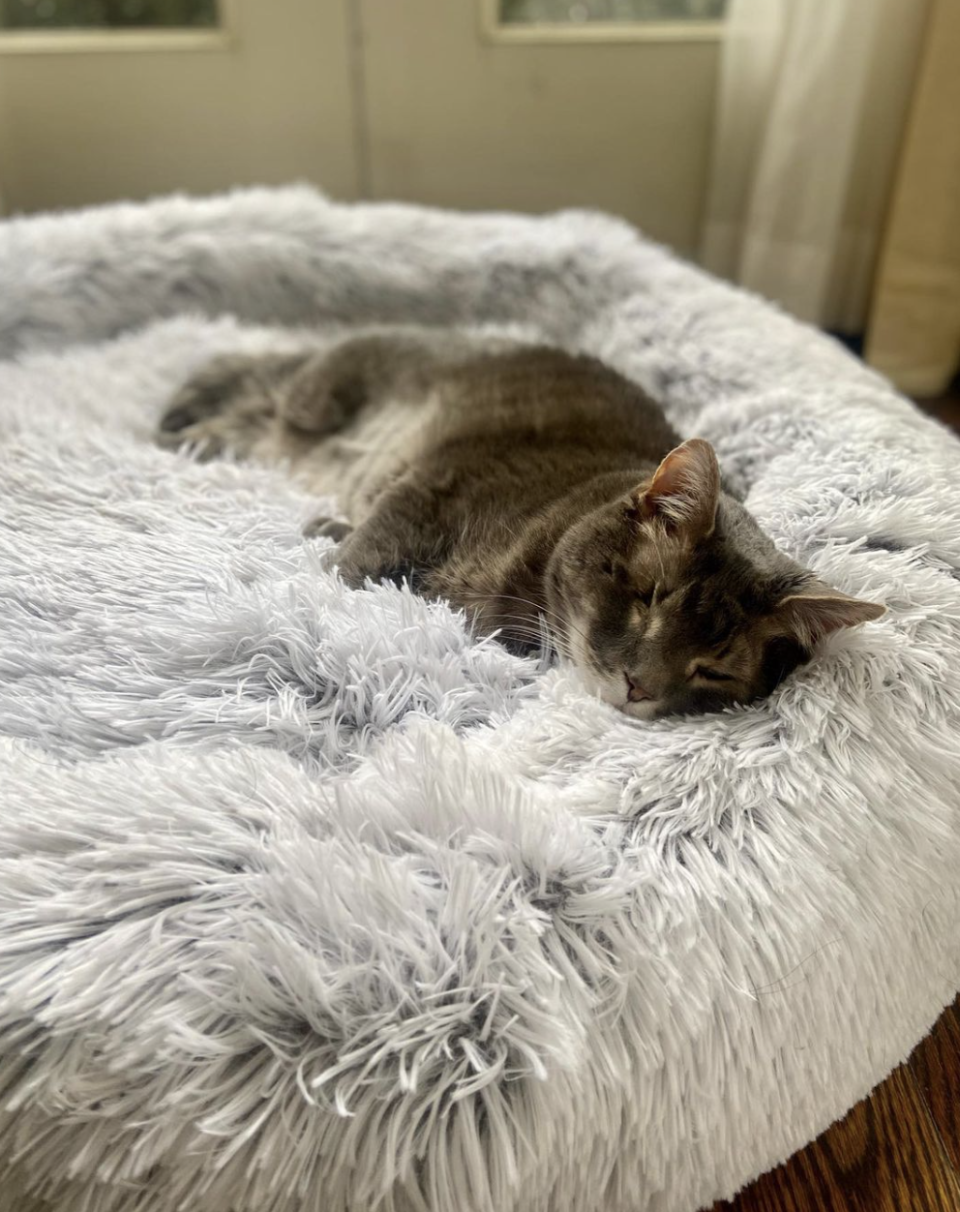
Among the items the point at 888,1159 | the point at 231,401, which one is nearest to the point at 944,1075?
the point at 888,1159

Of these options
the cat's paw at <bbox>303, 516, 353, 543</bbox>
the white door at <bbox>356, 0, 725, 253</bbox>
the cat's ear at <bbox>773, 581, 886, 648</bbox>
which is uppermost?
the white door at <bbox>356, 0, 725, 253</bbox>

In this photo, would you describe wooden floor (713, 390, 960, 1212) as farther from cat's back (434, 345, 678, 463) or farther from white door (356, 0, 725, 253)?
white door (356, 0, 725, 253)

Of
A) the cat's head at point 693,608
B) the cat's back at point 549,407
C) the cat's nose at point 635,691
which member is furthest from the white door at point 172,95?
the cat's nose at point 635,691

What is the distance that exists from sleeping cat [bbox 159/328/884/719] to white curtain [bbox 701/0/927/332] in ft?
2.74

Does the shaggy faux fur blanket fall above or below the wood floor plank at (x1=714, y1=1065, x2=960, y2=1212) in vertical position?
above

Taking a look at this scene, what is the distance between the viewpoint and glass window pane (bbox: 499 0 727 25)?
6.40ft

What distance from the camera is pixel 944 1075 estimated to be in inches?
33.1

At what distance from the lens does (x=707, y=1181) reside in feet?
2.16

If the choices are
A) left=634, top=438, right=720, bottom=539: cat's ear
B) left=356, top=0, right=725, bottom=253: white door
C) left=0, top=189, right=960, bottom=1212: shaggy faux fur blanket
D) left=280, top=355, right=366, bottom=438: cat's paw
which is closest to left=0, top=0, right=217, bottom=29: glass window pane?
left=356, top=0, right=725, bottom=253: white door

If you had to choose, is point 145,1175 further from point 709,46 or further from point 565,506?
point 709,46

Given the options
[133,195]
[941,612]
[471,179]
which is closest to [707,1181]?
[941,612]

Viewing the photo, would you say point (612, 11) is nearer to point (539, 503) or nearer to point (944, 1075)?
point (539, 503)

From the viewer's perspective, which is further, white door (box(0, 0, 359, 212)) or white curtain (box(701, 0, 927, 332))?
white door (box(0, 0, 359, 212))

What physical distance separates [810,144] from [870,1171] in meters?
1.71
